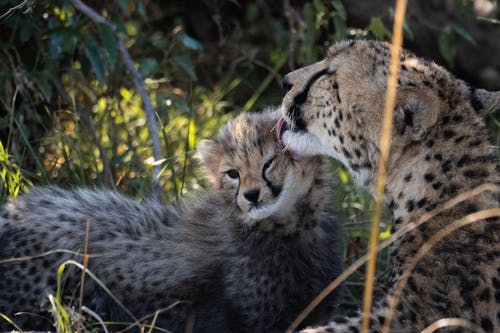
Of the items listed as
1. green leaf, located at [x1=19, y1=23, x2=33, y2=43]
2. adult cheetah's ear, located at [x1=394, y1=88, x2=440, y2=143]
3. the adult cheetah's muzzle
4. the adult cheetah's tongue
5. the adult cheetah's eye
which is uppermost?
green leaf, located at [x1=19, y1=23, x2=33, y2=43]

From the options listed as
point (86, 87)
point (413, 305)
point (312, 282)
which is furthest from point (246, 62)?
point (413, 305)

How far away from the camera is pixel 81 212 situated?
3623 mm

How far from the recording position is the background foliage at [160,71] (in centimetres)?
408

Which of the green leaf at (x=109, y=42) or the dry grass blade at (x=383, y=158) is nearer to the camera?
the dry grass blade at (x=383, y=158)

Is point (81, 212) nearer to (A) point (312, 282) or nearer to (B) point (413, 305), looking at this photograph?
(A) point (312, 282)

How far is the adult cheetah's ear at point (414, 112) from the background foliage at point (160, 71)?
120 cm

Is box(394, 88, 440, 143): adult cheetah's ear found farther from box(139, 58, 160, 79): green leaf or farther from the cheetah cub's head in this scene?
box(139, 58, 160, 79): green leaf

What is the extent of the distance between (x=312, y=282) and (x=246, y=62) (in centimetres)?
254

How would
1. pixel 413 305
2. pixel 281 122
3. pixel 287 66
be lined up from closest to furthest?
pixel 413 305 → pixel 281 122 → pixel 287 66

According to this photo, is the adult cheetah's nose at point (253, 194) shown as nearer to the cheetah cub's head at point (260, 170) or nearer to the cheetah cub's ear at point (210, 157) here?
the cheetah cub's head at point (260, 170)

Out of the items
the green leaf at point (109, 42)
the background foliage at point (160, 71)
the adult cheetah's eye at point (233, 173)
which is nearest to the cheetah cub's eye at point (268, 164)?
the adult cheetah's eye at point (233, 173)

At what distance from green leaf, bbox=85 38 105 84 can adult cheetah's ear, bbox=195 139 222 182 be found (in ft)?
2.02

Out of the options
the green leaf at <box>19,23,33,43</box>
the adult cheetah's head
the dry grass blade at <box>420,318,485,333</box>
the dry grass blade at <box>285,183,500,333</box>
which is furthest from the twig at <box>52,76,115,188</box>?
the dry grass blade at <box>420,318,485,333</box>

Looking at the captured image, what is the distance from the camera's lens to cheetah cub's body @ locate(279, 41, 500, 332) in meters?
2.53
